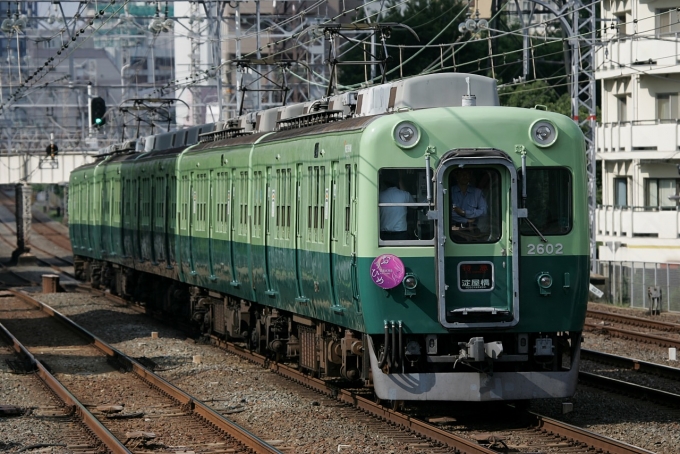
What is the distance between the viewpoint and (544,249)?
40.0 feet

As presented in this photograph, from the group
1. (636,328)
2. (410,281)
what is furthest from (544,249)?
(636,328)

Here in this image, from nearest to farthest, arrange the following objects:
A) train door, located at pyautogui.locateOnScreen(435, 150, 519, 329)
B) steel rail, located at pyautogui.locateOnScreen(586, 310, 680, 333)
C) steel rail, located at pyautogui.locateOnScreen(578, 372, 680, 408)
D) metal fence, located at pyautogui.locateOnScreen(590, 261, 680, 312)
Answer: train door, located at pyautogui.locateOnScreen(435, 150, 519, 329) → steel rail, located at pyautogui.locateOnScreen(578, 372, 680, 408) → steel rail, located at pyautogui.locateOnScreen(586, 310, 680, 333) → metal fence, located at pyautogui.locateOnScreen(590, 261, 680, 312)

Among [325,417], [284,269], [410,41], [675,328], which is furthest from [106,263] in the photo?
[410,41]

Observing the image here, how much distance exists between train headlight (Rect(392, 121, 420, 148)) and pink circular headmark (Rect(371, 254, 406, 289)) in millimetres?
1011

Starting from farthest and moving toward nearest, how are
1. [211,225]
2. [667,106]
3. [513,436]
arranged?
[667,106] < [211,225] < [513,436]

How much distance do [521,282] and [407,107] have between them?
6.84 ft

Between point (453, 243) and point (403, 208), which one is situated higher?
point (403, 208)

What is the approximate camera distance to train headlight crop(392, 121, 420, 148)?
12109mm

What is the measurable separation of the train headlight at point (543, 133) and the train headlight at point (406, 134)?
105 cm

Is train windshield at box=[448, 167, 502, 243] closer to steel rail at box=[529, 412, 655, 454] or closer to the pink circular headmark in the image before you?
the pink circular headmark

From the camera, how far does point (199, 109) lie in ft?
221

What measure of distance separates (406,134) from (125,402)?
16.1 ft

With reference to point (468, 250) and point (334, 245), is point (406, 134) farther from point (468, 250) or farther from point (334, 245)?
point (334, 245)

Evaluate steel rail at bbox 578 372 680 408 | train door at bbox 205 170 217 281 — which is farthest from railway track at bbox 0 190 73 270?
steel rail at bbox 578 372 680 408
